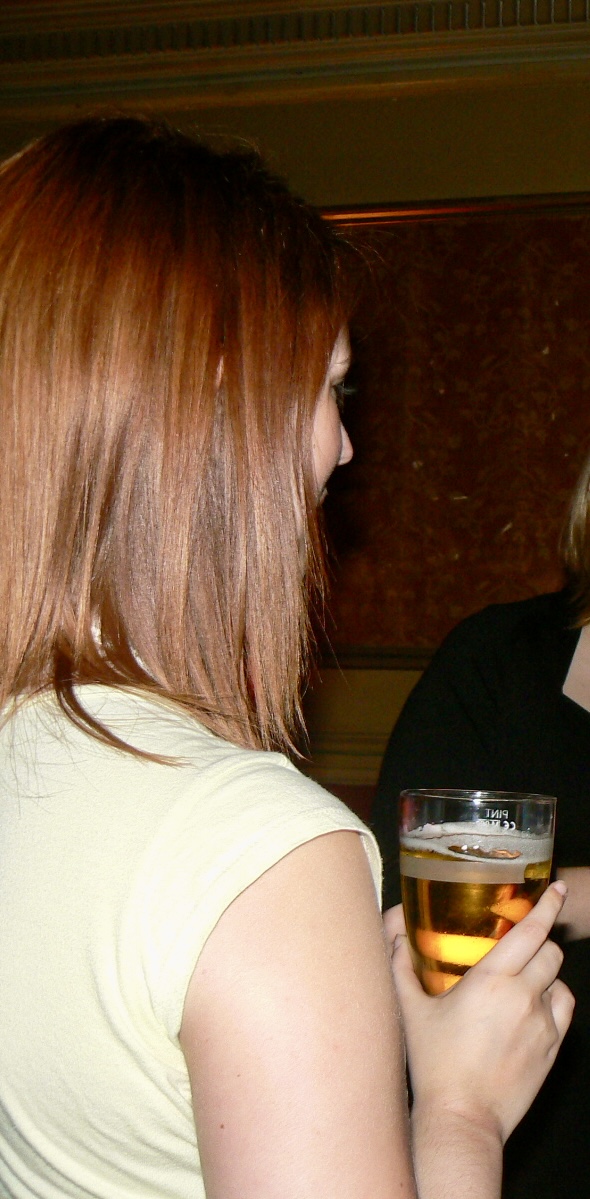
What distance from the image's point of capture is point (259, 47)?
3793 mm

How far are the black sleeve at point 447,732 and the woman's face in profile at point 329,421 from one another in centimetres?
77

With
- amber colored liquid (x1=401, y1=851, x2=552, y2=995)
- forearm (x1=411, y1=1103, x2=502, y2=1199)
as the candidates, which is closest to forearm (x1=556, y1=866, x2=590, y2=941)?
amber colored liquid (x1=401, y1=851, x2=552, y2=995)

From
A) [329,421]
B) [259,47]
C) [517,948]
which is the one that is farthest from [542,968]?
[259,47]

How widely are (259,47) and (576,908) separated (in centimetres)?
349

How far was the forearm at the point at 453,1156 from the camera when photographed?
60 cm

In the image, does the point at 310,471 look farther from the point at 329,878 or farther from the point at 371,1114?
the point at 371,1114

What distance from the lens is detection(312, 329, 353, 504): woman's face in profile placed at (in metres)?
0.74

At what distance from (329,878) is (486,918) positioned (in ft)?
0.89

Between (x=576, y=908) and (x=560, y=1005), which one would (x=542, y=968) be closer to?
(x=560, y=1005)

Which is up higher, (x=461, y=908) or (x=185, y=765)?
(x=185, y=765)

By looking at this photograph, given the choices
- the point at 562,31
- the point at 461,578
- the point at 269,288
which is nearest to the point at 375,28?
the point at 562,31

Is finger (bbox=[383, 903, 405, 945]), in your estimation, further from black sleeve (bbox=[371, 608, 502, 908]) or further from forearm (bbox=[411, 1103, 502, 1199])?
black sleeve (bbox=[371, 608, 502, 908])

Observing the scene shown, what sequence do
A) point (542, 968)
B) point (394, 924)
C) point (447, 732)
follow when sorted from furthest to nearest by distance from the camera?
1. point (447, 732)
2. point (394, 924)
3. point (542, 968)

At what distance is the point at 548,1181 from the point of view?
1338mm
